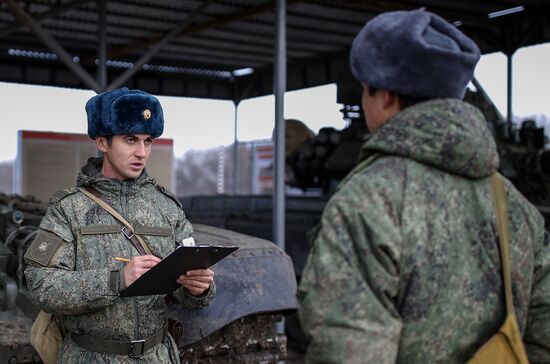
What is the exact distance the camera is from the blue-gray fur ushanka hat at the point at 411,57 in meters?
1.70

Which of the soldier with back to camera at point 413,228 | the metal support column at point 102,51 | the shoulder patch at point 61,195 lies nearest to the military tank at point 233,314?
the shoulder patch at point 61,195

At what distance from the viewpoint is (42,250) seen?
2.51 metres

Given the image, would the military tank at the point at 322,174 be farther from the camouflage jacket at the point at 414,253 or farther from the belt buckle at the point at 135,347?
the camouflage jacket at the point at 414,253

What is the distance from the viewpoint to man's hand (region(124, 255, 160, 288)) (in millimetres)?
2412

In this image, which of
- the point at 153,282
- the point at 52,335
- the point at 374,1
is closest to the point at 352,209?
the point at 153,282

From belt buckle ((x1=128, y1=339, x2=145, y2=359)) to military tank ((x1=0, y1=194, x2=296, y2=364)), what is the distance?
824mm

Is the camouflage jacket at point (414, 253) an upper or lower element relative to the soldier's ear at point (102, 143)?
lower

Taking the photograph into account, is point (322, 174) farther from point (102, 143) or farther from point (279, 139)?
point (102, 143)

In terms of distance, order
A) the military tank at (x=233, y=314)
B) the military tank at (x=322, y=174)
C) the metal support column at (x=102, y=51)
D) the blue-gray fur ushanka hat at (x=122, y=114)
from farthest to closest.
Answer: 1. the military tank at (x=322, y=174)
2. the metal support column at (x=102, y=51)
3. the military tank at (x=233, y=314)
4. the blue-gray fur ushanka hat at (x=122, y=114)

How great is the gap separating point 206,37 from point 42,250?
39.3 ft

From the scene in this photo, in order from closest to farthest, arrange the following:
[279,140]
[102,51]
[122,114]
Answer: [122,114] < [279,140] < [102,51]

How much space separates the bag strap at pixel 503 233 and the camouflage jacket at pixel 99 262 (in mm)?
1250

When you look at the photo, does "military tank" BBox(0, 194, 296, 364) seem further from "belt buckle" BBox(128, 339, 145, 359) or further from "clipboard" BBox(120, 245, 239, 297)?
"clipboard" BBox(120, 245, 239, 297)

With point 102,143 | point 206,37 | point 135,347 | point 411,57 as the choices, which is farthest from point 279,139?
point 206,37
